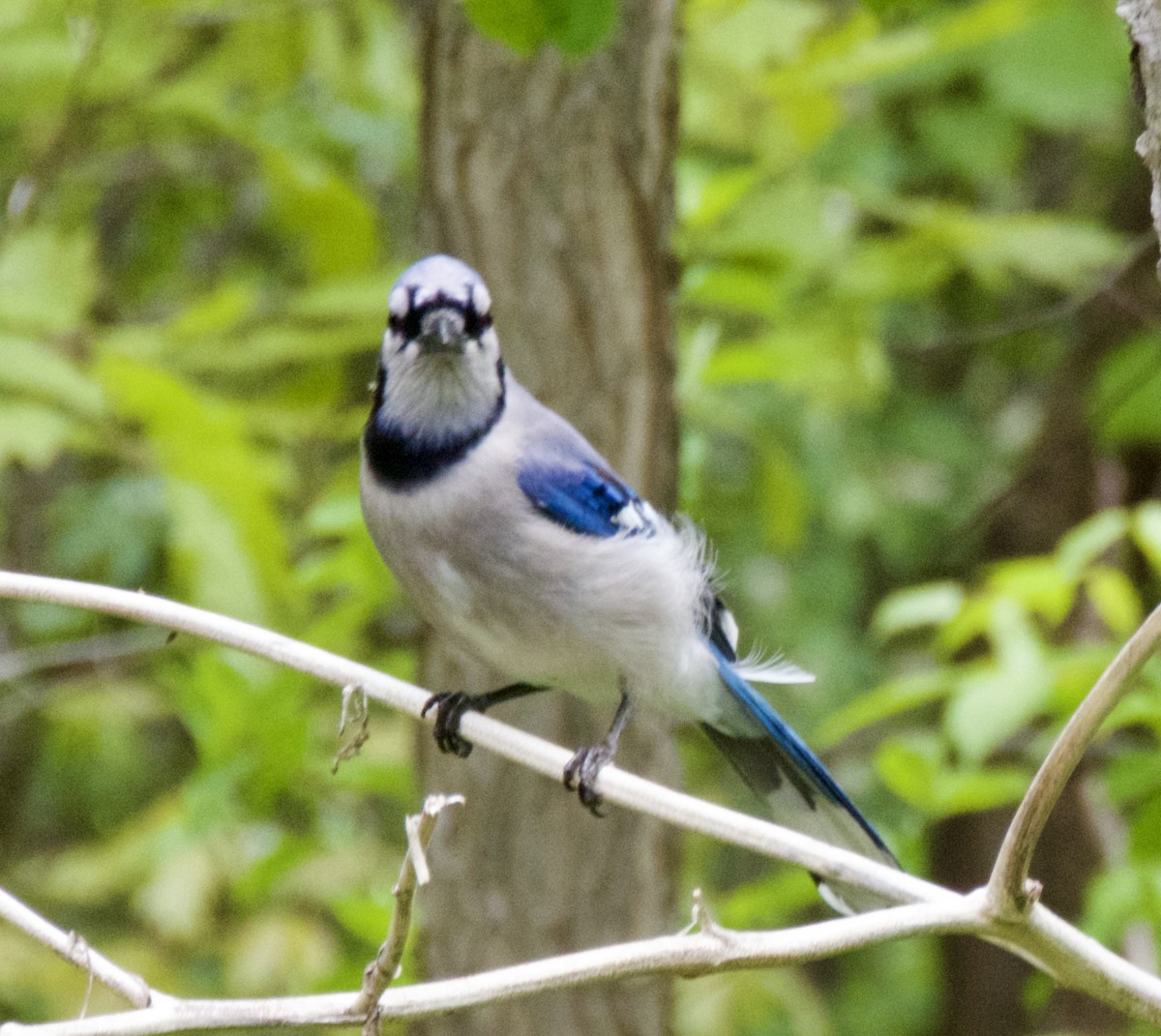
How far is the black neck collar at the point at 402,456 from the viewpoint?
214cm

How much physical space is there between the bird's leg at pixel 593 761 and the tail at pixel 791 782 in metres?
0.22

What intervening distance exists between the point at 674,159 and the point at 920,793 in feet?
4.21

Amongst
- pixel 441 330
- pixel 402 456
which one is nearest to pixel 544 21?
pixel 441 330

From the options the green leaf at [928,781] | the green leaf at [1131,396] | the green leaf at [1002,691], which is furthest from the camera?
the green leaf at [1131,396]

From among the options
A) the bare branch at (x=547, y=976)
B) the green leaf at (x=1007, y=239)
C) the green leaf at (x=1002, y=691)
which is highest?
the green leaf at (x=1007, y=239)

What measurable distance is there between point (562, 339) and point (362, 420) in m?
0.73

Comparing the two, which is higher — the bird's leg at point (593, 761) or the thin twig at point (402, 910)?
the bird's leg at point (593, 761)

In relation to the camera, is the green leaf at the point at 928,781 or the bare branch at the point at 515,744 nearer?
the bare branch at the point at 515,744

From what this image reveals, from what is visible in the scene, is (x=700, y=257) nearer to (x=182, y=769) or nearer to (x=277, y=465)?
(x=277, y=465)

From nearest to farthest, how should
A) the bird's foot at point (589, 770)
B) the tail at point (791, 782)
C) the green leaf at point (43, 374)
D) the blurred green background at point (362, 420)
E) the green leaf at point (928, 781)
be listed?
the bird's foot at point (589, 770) → the tail at point (791, 782) → the green leaf at point (928, 781) → the green leaf at point (43, 374) → the blurred green background at point (362, 420)

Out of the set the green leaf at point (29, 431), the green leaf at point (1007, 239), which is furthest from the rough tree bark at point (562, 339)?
the green leaf at point (1007, 239)

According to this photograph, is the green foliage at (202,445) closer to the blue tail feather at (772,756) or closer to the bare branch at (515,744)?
the blue tail feather at (772,756)

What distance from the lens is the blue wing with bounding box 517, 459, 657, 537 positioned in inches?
87.1

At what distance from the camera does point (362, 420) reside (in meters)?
3.39
